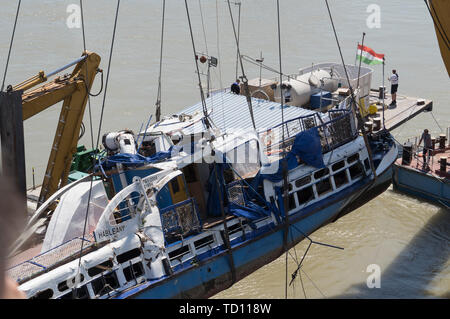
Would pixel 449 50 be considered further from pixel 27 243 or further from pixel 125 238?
pixel 27 243

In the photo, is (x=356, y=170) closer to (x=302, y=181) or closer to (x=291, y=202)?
(x=302, y=181)

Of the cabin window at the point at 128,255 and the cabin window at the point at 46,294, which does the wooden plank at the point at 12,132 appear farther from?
the cabin window at the point at 46,294

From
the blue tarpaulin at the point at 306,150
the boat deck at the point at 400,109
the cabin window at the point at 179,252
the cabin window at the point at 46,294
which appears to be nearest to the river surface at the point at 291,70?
the boat deck at the point at 400,109

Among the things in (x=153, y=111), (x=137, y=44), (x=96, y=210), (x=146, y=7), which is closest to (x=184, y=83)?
(x=153, y=111)

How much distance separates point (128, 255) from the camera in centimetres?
1168

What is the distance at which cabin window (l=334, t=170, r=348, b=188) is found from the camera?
16.2 metres

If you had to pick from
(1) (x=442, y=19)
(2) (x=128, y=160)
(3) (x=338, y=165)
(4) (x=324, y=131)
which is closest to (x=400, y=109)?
(3) (x=338, y=165)

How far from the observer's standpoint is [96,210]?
12.5 metres

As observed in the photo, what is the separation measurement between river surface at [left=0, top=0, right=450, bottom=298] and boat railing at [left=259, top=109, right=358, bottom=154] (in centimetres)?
259

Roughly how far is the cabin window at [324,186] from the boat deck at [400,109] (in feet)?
22.2

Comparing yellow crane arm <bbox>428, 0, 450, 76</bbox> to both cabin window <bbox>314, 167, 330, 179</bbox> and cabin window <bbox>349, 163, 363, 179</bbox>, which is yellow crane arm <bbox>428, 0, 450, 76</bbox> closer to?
cabin window <bbox>314, 167, 330, 179</bbox>

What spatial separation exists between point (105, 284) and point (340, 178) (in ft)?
26.9

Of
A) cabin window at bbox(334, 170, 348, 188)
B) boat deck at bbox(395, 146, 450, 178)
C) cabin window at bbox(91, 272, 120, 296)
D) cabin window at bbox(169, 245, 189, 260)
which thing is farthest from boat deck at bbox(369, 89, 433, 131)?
cabin window at bbox(91, 272, 120, 296)

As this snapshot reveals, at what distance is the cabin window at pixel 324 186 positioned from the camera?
15797 mm
